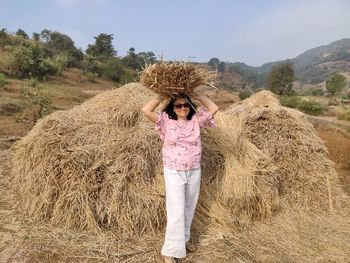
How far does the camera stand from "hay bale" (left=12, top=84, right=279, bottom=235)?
382 centimetres

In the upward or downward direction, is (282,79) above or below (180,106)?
below

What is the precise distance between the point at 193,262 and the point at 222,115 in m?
2.32

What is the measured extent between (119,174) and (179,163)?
93 cm

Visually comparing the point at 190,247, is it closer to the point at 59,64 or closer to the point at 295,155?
the point at 295,155

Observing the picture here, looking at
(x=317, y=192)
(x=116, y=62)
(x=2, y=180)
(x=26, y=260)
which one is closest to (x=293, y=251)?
(x=317, y=192)

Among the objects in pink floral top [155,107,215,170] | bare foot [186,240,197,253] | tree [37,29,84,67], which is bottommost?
bare foot [186,240,197,253]

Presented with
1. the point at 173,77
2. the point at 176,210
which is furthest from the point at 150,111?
the point at 176,210

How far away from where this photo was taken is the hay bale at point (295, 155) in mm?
5160

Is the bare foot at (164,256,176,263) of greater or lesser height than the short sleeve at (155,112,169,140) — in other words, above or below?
below

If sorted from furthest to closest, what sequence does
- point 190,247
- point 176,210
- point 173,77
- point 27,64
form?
point 27,64
point 190,247
point 173,77
point 176,210

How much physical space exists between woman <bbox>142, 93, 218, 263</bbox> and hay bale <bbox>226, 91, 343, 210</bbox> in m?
2.02

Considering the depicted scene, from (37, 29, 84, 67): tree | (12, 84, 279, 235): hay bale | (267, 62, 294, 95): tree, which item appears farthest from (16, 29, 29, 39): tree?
(12, 84, 279, 235): hay bale

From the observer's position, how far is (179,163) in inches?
130

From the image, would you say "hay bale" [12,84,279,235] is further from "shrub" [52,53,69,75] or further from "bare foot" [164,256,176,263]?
"shrub" [52,53,69,75]
